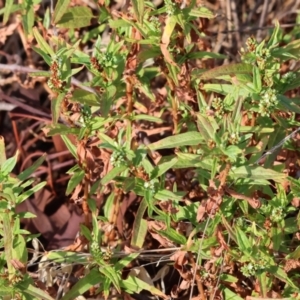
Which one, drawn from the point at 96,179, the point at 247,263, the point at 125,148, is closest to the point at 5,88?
the point at 96,179

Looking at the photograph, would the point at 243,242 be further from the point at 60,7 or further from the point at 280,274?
the point at 60,7

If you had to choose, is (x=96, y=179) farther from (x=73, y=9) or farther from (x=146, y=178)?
(x=73, y=9)

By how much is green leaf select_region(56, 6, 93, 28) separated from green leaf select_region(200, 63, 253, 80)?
50cm

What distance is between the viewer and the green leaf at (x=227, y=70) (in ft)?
5.08

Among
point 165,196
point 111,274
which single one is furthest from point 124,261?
point 165,196

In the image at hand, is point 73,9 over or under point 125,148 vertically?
over

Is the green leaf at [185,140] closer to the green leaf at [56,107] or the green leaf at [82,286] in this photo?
the green leaf at [56,107]

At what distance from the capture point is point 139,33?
5.61ft

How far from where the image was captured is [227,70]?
61.2 inches

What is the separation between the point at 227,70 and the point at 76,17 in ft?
1.85

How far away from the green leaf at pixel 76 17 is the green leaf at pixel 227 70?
1.64ft

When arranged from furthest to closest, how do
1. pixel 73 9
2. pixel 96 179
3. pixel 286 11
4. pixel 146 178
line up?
pixel 286 11 < pixel 73 9 < pixel 96 179 < pixel 146 178

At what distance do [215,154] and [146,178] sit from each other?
211 mm

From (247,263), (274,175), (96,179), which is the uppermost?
(274,175)
